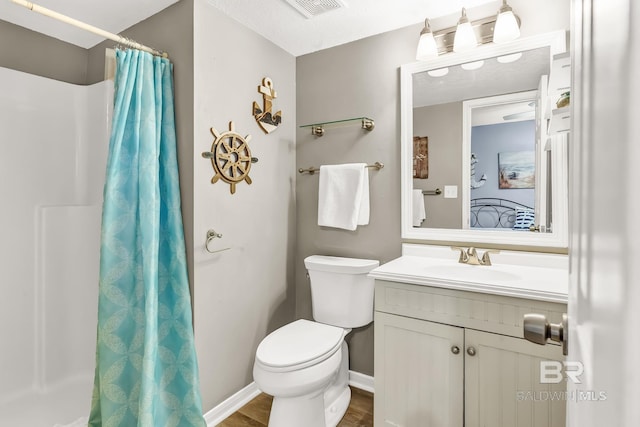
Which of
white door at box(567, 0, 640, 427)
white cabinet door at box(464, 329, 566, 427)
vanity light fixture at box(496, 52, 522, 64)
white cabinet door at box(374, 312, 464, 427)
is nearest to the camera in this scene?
white door at box(567, 0, 640, 427)

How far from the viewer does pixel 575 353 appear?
2.01ft

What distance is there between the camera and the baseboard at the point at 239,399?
5.91 ft

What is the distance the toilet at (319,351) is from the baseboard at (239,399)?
9 centimetres

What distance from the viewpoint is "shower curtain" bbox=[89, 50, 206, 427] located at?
1.55 m

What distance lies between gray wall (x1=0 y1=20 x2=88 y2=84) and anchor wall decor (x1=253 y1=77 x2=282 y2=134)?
4.16 feet

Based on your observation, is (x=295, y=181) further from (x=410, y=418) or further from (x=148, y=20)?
(x=410, y=418)

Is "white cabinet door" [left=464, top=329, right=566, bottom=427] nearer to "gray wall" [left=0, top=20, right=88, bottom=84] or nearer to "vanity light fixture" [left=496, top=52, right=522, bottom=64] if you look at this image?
"vanity light fixture" [left=496, top=52, right=522, bottom=64]

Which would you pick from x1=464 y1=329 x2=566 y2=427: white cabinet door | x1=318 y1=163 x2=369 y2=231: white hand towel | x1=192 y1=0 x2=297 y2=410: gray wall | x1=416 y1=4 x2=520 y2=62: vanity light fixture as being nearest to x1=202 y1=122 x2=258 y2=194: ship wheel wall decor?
x1=192 y1=0 x2=297 y2=410: gray wall

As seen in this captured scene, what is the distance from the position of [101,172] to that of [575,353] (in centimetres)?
232

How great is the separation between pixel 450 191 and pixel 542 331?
1273mm

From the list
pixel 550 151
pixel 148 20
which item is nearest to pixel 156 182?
pixel 148 20

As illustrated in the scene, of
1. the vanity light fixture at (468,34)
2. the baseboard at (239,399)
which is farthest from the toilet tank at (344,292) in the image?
the vanity light fixture at (468,34)

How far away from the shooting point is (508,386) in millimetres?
1299

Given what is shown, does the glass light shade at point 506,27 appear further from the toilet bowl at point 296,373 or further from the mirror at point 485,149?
the toilet bowl at point 296,373
